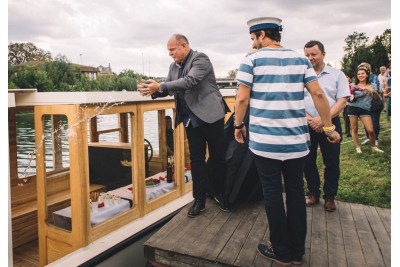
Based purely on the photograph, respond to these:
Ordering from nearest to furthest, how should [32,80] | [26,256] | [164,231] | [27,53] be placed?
[164,231] < [26,256] < [32,80] < [27,53]

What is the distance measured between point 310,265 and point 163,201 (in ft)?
6.49

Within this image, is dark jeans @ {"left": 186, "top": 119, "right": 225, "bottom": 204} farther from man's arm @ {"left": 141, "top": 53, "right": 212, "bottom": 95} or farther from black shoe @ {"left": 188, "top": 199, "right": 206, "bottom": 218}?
man's arm @ {"left": 141, "top": 53, "right": 212, "bottom": 95}

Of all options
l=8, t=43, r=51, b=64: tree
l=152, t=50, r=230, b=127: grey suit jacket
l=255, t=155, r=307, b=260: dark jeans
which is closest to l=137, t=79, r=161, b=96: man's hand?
l=152, t=50, r=230, b=127: grey suit jacket

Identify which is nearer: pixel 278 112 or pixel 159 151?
pixel 278 112

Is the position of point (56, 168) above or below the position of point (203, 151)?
below

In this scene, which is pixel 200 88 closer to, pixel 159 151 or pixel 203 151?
pixel 203 151

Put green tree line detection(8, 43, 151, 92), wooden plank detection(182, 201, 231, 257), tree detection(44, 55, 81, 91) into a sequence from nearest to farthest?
wooden plank detection(182, 201, 231, 257), green tree line detection(8, 43, 151, 92), tree detection(44, 55, 81, 91)

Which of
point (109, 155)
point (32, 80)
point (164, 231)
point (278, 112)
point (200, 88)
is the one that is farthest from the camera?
point (32, 80)

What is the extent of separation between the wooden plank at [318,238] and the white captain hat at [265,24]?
1713mm

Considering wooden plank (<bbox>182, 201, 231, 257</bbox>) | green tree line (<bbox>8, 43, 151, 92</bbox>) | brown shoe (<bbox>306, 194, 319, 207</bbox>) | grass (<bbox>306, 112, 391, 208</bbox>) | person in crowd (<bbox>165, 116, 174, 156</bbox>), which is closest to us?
wooden plank (<bbox>182, 201, 231, 257</bbox>)

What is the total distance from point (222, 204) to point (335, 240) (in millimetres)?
1148

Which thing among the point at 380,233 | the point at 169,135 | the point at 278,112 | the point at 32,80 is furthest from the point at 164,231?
the point at 32,80

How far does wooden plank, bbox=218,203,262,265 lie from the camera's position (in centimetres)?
264

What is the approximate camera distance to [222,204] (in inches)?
141
